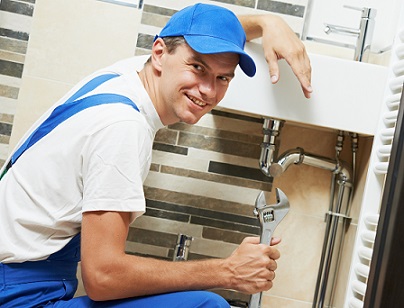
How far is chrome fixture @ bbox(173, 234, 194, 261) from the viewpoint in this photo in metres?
2.02

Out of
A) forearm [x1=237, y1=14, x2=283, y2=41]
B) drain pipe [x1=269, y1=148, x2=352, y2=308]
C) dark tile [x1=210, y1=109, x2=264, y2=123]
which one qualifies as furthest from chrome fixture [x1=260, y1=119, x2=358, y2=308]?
forearm [x1=237, y1=14, x2=283, y2=41]

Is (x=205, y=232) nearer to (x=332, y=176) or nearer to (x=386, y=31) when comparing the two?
(x=332, y=176)

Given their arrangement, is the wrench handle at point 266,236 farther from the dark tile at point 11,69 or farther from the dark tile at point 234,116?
the dark tile at point 11,69

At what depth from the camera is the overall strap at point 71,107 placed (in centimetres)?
154

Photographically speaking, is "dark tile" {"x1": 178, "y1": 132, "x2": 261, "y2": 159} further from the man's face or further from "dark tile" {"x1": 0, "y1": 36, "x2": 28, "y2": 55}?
"dark tile" {"x1": 0, "y1": 36, "x2": 28, "y2": 55}

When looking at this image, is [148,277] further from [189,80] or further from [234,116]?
[234,116]

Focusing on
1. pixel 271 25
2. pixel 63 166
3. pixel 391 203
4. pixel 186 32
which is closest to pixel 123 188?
pixel 63 166

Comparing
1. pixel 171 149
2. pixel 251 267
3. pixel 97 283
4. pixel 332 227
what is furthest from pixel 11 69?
pixel 332 227

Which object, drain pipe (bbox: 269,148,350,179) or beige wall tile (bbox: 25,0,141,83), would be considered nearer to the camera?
drain pipe (bbox: 269,148,350,179)

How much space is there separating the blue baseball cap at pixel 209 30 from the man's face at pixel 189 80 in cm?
4

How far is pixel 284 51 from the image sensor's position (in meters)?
1.88

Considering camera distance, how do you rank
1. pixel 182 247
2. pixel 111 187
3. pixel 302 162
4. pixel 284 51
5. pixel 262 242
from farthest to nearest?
pixel 302 162 → pixel 182 247 → pixel 284 51 → pixel 262 242 → pixel 111 187

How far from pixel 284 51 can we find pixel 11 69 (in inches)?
38.2

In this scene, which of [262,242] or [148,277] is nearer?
[148,277]
